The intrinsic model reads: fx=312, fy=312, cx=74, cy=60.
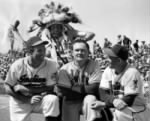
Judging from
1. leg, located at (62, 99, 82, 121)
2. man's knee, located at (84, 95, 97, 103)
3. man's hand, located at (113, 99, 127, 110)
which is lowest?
leg, located at (62, 99, 82, 121)

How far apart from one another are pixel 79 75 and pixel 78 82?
86mm

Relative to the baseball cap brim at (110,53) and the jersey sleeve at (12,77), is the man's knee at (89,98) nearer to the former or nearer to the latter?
the baseball cap brim at (110,53)

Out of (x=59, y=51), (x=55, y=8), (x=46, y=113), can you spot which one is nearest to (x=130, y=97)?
(x=46, y=113)

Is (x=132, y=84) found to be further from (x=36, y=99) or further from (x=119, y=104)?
(x=36, y=99)

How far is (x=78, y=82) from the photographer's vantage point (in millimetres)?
3789

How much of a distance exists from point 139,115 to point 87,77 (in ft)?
2.47

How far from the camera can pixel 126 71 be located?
359cm

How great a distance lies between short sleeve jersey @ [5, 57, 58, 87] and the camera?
12.4 ft

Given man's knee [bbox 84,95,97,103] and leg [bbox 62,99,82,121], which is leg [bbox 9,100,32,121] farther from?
man's knee [bbox 84,95,97,103]

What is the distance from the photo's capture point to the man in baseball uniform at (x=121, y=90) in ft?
11.5

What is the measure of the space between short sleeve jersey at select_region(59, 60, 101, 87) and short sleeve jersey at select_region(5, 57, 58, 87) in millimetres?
130

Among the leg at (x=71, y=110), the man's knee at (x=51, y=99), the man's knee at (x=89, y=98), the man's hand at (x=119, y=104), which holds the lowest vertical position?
the leg at (x=71, y=110)

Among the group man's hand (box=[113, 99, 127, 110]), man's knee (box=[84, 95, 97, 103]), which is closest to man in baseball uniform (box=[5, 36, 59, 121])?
man's knee (box=[84, 95, 97, 103])

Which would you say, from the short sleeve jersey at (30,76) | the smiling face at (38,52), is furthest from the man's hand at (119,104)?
the smiling face at (38,52)
